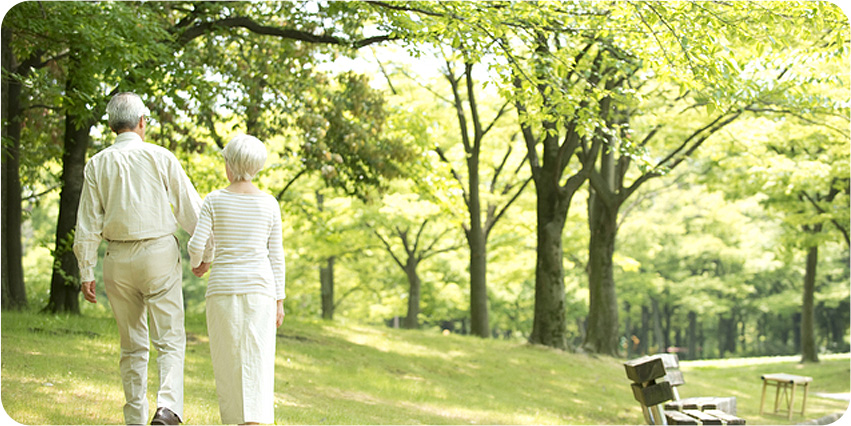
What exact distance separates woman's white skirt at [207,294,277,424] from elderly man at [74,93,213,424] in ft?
1.04

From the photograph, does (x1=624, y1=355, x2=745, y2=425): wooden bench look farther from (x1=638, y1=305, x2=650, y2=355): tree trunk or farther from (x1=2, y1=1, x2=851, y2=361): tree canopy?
(x1=638, y1=305, x2=650, y2=355): tree trunk

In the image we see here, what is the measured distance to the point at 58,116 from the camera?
13344 mm

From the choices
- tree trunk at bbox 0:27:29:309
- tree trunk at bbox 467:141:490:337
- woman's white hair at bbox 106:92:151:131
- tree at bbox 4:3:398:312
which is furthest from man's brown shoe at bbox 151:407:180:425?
tree trunk at bbox 467:141:490:337

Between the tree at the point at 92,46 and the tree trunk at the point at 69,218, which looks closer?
the tree at the point at 92,46

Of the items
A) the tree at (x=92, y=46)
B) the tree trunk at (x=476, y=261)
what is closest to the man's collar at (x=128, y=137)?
the tree at (x=92, y=46)

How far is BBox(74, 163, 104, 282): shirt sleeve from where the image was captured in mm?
4410

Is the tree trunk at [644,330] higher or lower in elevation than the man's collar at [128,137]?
lower

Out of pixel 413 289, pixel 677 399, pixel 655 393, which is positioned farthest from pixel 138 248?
pixel 413 289

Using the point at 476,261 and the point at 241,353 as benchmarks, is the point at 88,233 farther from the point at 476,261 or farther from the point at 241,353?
the point at 476,261

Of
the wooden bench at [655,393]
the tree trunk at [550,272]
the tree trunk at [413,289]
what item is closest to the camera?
the wooden bench at [655,393]

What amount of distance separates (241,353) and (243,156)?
1146 mm

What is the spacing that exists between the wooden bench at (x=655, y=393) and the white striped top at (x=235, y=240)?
3.99m

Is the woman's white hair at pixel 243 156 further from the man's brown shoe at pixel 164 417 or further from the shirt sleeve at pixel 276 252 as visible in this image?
the man's brown shoe at pixel 164 417

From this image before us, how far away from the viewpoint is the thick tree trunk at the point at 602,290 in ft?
56.9
